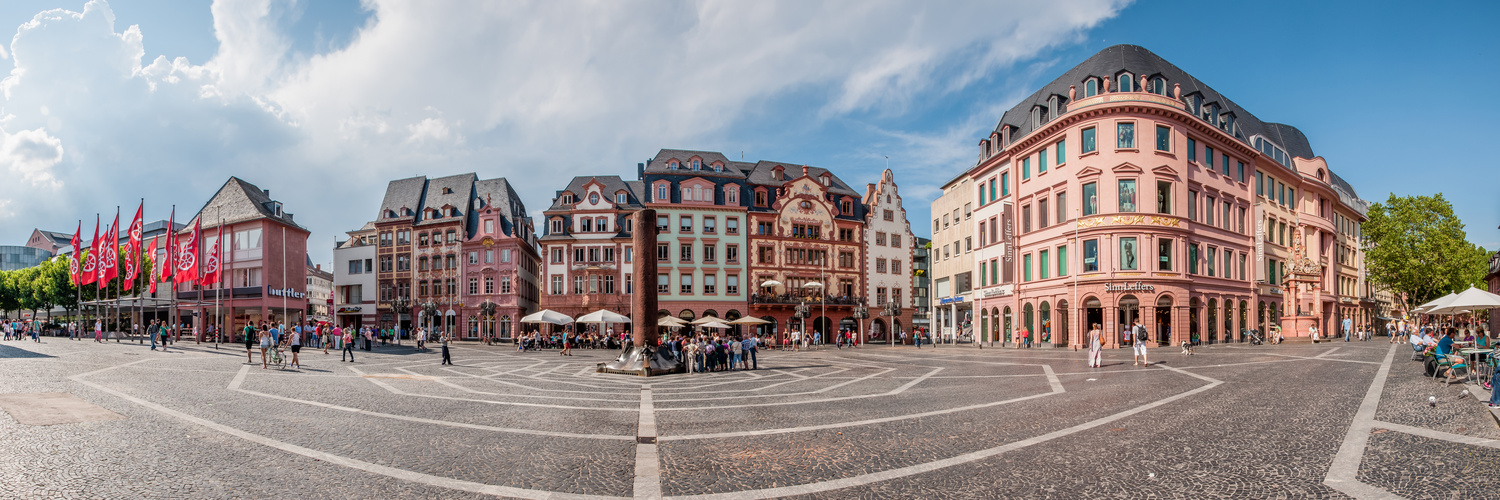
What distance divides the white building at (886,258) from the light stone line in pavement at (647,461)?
2212 inches

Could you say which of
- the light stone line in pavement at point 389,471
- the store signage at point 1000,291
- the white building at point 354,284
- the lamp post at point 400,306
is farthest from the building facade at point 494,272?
the light stone line in pavement at point 389,471

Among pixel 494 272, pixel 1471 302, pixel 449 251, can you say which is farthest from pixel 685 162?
pixel 1471 302

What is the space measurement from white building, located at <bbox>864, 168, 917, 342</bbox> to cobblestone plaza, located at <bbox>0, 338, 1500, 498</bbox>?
48.9 metres

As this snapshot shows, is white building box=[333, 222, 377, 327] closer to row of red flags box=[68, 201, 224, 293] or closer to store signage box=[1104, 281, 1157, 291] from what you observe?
row of red flags box=[68, 201, 224, 293]

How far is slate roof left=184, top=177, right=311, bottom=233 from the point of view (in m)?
63.5

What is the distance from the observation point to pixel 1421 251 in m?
56.9

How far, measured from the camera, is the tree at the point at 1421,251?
56.3 m

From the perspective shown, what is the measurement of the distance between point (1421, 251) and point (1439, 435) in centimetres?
6106

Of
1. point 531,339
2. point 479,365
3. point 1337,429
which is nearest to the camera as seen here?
point 1337,429

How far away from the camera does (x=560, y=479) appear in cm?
884

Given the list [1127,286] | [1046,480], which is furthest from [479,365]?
[1127,286]

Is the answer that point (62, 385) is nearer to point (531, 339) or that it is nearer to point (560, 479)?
point (560, 479)

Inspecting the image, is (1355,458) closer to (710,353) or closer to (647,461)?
(647,461)

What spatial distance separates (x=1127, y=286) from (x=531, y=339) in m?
35.0
